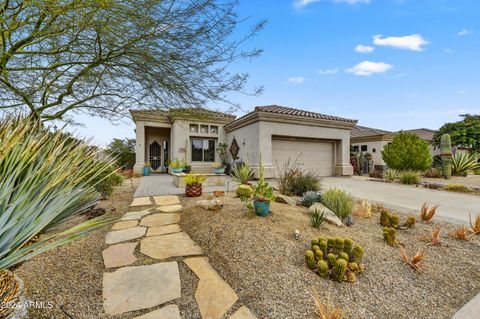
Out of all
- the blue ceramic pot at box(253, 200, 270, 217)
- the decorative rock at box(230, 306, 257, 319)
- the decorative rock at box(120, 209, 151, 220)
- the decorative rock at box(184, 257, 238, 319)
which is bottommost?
the decorative rock at box(230, 306, 257, 319)

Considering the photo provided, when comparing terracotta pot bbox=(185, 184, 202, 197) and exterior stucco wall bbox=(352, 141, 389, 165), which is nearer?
terracotta pot bbox=(185, 184, 202, 197)

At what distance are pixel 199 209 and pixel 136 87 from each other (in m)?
2.83

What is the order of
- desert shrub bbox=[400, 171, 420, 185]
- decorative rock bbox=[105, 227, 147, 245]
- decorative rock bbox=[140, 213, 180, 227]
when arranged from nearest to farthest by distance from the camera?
decorative rock bbox=[105, 227, 147, 245]
decorative rock bbox=[140, 213, 180, 227]
desert shrub bbox=[400, 171, 420, 185]

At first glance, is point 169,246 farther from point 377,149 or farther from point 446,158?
point 377,149

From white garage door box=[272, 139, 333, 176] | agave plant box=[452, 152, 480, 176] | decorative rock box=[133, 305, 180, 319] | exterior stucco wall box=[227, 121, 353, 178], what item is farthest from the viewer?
agave plant box=[452, 152, 480, 176]

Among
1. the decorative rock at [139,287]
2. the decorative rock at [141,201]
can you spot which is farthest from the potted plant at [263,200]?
the decorative rock at [141,201]

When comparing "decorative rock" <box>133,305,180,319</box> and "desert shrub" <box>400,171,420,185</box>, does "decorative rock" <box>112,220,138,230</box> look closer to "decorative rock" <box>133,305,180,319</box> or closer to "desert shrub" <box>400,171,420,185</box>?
"decorative rock" <box>133,305,180,319</box>

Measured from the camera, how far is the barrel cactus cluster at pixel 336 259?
231 centimetres

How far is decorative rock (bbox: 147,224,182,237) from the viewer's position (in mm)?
3593

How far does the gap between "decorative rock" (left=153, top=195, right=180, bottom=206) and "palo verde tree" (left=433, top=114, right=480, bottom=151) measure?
87.6 feet

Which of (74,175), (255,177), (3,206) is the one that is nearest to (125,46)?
(74,175)

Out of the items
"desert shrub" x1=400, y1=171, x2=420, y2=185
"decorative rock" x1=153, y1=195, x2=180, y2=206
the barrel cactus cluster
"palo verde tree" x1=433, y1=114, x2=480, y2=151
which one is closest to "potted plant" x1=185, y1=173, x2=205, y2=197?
"decorative rock" x1=153, y1=195, x2=180, y2=206

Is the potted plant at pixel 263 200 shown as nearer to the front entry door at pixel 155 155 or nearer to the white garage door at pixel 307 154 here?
the white garage door at pixel 307 154

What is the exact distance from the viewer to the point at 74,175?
6.02 ft
